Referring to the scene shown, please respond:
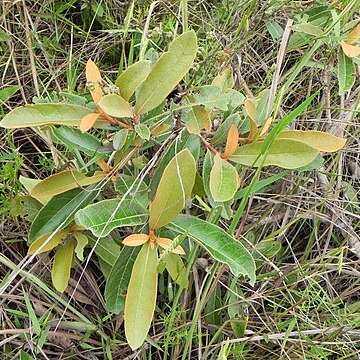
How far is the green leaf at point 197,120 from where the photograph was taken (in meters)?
1.01

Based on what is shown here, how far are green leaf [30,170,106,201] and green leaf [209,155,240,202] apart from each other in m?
0.20

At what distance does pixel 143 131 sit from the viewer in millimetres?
972

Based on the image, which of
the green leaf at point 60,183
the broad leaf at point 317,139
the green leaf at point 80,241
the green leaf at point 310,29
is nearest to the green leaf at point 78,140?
the green leaf at point 60,183

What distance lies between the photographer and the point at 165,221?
0.98 metres

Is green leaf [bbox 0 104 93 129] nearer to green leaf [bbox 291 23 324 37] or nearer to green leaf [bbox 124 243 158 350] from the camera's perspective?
green leaf [bbox 124 243 158 350]

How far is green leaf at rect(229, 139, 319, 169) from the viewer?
3.28 ft

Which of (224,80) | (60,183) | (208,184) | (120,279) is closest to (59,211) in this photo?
(60,183)

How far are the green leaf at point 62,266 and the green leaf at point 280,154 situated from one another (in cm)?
34

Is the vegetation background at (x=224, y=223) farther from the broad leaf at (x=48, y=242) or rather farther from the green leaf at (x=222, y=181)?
the green leaf at (x=222, y=181)

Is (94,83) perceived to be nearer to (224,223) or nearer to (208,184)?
(208,184)

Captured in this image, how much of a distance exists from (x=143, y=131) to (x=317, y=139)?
1.04 feet

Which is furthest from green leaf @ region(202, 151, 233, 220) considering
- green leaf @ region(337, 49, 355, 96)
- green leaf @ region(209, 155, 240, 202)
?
green leaf @ region(337, 49, 355, 96)

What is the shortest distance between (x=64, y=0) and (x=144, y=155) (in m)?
0.55

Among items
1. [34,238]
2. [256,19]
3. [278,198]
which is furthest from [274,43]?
[34,238]
